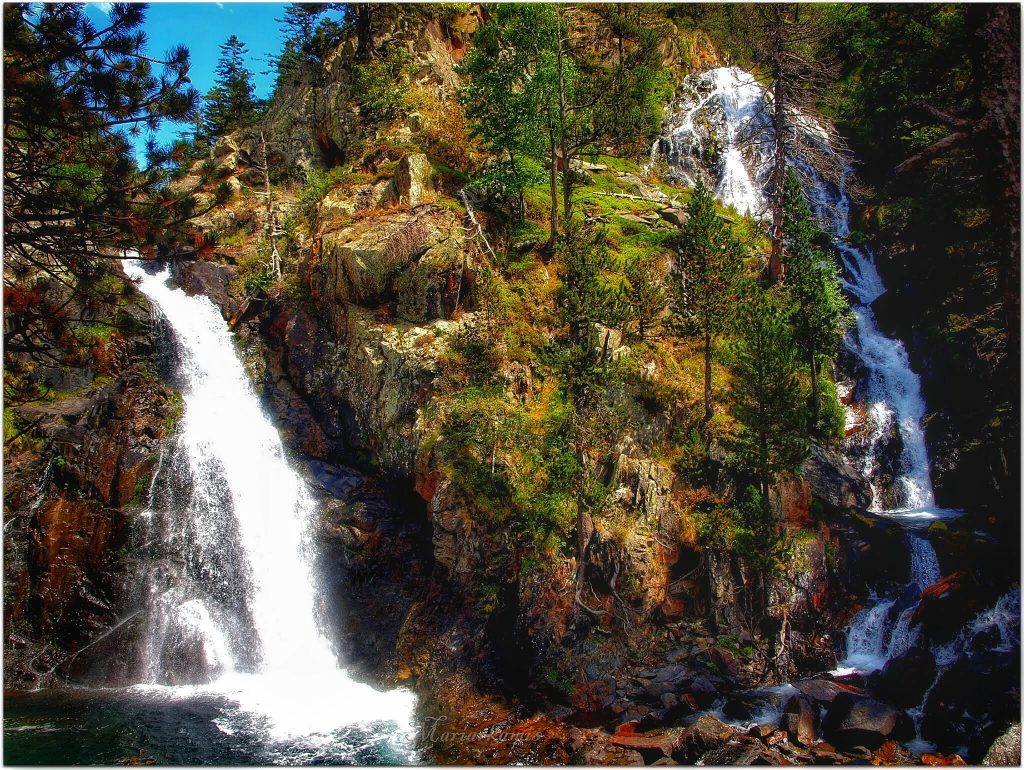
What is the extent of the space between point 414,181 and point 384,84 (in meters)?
8.16

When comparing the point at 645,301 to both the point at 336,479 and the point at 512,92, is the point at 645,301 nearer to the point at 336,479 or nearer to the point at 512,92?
the point at 512,92

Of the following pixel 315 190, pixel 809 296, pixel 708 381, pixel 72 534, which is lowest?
pixel 72 534

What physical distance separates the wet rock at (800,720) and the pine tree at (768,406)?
628cm

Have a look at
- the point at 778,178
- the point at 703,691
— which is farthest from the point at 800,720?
the point at 778,178

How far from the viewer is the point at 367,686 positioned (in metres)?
19.2

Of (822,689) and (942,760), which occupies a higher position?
(822,689)

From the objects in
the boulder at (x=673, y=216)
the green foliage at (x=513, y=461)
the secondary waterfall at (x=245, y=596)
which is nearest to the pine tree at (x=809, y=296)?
the boulder at (x=673, y=216)

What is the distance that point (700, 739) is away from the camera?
48.5ft

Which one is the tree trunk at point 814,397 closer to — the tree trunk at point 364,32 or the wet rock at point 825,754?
the wet rock at point 825,754

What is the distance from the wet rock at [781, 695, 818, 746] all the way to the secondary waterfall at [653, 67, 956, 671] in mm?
3629

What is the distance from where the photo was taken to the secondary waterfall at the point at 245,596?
1722cm

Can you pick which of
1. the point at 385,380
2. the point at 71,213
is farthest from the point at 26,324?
the point at 385,380

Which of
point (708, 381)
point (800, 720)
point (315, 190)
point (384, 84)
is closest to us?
point (800, 720)

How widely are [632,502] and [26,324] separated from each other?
16.8 meters
